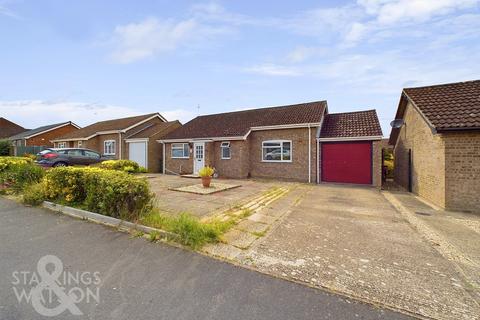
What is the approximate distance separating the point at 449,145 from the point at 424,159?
2171 millimetres

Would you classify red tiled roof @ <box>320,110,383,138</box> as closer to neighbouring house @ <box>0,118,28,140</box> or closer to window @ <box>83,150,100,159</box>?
window @ <box>83,150,100,159</box>

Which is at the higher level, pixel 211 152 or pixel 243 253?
pixel 211 152

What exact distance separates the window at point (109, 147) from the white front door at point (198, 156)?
11.1 metres

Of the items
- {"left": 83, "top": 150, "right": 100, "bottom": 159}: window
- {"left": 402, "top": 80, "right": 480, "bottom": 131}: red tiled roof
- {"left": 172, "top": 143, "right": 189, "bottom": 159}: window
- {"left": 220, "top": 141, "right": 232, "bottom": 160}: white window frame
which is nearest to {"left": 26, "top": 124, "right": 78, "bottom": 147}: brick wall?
{"left": 83, "top": 150, "right": 100, "bottom": 159}: window

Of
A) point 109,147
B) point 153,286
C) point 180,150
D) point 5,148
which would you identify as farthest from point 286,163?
point 5,148

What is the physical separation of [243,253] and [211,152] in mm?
12590

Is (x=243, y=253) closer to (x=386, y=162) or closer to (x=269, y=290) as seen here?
(x=269, y=290)

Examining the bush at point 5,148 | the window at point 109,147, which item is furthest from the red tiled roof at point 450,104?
the bush at point 5,148

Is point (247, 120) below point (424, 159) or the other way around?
the other way around

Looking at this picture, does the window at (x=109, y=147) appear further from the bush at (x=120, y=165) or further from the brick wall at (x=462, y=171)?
the brick wall at (x=462, y=171)

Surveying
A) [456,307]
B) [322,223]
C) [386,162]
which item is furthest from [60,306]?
[386,162]

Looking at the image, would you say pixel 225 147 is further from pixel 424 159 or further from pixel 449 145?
pixel 449 145

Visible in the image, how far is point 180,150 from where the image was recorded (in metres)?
18.0

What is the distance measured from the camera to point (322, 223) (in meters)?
5.65
